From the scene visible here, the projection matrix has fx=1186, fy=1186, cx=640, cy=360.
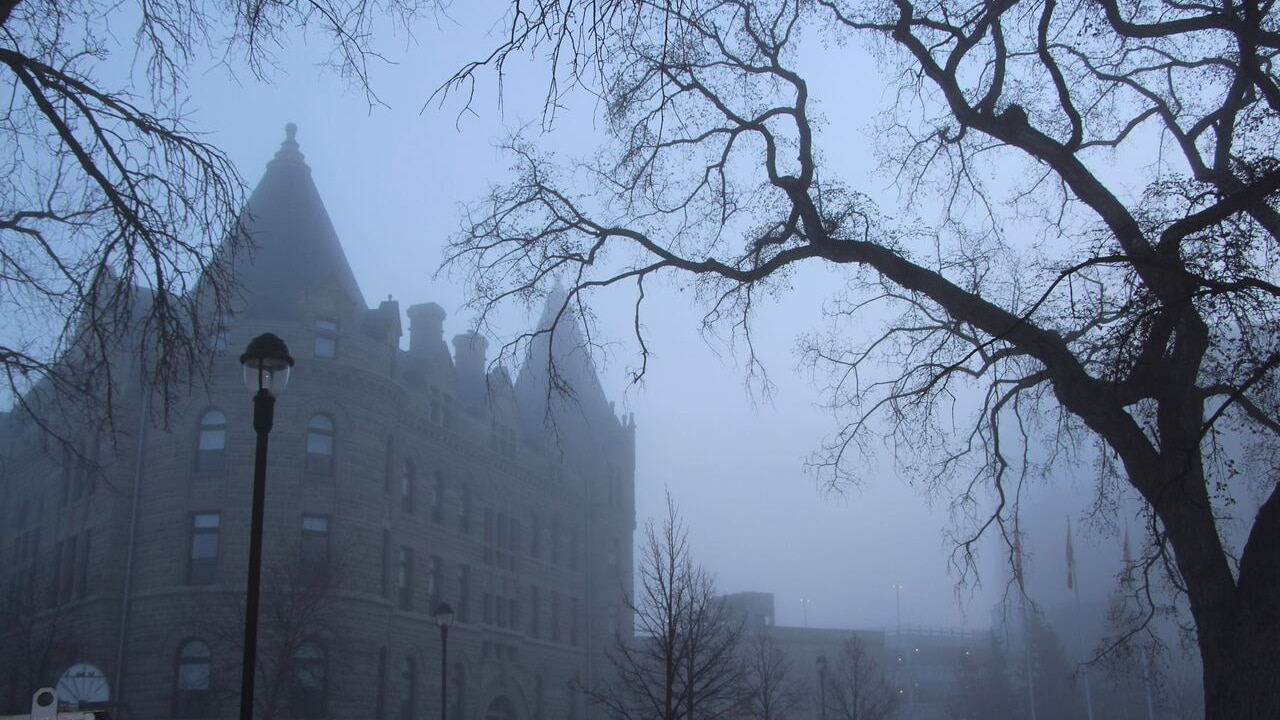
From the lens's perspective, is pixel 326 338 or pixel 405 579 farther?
pixel 405 579

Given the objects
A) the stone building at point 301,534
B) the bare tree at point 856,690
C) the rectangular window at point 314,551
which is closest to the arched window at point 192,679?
the stone building at point 301,534

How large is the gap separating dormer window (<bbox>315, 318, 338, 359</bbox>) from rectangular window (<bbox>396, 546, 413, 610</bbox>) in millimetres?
8187

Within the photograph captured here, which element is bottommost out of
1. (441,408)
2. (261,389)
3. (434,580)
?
(261,389)

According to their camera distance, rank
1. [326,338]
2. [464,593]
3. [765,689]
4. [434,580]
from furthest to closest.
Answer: [464,593] < [434,580] < [326,338] < [765,689]

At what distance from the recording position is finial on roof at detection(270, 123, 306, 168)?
4400 centimetres

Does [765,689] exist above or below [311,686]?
below

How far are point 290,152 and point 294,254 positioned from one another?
4.69 metres

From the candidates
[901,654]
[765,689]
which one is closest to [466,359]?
[765,689]

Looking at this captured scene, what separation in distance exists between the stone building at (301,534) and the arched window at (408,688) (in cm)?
8

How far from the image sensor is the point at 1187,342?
9727 millimetres

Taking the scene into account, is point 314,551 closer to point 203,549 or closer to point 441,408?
point 203,549

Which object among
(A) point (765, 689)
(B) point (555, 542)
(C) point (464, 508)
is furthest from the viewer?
(B) point (555, 542)

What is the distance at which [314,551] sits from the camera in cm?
3744

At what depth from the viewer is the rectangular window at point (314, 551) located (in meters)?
33.9
